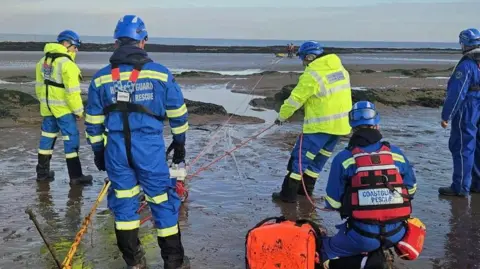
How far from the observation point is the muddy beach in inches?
208

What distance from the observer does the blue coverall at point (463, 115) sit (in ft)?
23.0

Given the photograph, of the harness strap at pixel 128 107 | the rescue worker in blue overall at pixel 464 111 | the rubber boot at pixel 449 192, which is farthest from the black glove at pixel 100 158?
the rubber boot at pixel 449 192

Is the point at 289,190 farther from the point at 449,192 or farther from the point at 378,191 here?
the point at 378,191

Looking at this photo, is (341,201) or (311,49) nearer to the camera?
(341,201)

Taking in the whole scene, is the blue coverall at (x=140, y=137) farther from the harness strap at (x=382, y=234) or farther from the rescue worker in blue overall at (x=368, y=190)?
the harness strap at (x=382, y=234)

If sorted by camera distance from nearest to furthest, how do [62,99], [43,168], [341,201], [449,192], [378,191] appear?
[378,191] < [341,201] < [449,192] < [62,99] < [43,168]

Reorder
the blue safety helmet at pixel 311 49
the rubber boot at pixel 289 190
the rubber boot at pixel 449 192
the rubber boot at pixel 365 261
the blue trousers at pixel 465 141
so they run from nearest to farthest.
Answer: the rubber boot at pixel 365 261, the blue safety helmet at pixel 311 49, the rubber boot at pixel 289 190, the blue trousers at pixel 465 141, the rubber boot at pixel 449 192

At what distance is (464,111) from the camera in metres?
7.20

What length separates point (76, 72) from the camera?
24.8ft

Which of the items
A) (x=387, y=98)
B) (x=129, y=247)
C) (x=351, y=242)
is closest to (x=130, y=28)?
(x=129, y=247)

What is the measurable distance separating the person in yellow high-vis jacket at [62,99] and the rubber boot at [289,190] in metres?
2.92

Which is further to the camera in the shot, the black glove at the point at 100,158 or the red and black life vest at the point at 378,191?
the black glove at the point at 100,158

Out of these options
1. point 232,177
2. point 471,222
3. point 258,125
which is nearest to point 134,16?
point 232,177

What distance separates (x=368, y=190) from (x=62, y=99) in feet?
16.7
